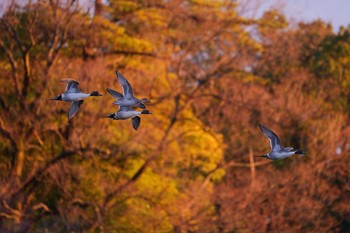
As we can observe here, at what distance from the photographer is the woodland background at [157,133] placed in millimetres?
28219

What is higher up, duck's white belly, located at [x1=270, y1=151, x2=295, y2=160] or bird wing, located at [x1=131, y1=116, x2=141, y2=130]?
bird wing, located at [x1=131, y1=116, x2=141, y2=130]

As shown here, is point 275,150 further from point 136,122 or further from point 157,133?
point 157,133

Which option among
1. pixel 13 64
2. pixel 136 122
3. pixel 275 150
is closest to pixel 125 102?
pixel 136 122

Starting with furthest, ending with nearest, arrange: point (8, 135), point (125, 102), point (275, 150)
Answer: point (8, 135) → point (275, 150) → point (125, 102)

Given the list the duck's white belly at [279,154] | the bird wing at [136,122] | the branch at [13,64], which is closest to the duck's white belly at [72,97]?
the bird wing at [136,122]

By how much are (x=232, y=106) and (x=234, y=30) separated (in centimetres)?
263

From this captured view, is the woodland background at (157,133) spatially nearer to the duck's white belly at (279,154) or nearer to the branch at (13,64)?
the branch at (13,64)

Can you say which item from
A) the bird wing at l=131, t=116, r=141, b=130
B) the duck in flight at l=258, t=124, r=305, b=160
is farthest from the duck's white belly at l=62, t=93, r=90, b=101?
the duck in flight at l=258, t=124, r=305, b=160

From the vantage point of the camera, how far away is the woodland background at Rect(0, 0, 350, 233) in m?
28.2

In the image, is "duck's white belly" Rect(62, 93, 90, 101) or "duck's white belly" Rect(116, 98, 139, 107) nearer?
"duck's white belly" Rect(116, 98, 139, 107)

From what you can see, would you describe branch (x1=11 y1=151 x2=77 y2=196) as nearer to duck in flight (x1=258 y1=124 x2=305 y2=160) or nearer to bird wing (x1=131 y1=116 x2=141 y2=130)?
bird wing (x1=131 y1=116 x2=141 y2=130)

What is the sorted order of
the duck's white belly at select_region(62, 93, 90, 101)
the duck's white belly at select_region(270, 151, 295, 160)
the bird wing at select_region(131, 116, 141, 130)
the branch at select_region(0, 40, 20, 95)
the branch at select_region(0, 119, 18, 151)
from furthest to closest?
the branch at select_region(0, 40, 20, 95) → the branch at select_region(0, 119, 18, 151) → the bird wing at select_region(131, 116, 141, 130) → the duck's white belly at select_region(270, 151, 295, 160) → the duck's white belly at select_region(62, 93, 90, 101)

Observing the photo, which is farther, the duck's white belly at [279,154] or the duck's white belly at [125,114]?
the duck's white belly at [279,154]

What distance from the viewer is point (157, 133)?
2969 cm
